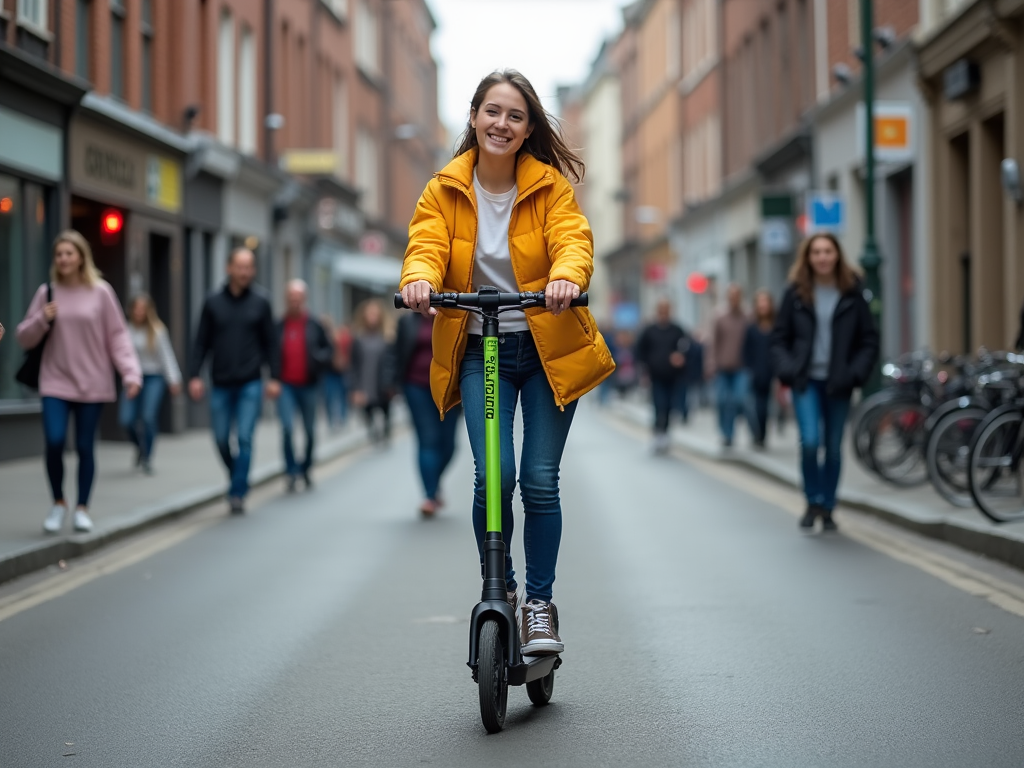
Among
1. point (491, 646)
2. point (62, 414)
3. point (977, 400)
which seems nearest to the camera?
point (491, 646)

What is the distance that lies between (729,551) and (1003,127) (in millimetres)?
9465

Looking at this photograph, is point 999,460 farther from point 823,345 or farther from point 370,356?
point 370,356

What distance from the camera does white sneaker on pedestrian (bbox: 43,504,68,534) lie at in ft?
32.6

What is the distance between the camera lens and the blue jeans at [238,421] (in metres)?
12.7

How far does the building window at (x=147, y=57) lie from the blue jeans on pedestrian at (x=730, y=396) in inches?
365

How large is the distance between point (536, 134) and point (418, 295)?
0.89 metres

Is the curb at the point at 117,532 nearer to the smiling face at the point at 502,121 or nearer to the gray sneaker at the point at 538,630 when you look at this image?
the gray sneaker at the point at 538,630

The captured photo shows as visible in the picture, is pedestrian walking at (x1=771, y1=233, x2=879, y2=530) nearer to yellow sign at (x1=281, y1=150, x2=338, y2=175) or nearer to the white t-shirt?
the white t-shirt

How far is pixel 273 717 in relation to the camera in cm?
540

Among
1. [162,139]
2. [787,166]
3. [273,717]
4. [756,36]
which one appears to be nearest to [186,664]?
[273,717]

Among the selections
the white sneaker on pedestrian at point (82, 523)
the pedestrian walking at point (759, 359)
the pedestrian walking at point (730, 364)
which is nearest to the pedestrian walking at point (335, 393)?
the pedestrian walking at point (730, 364)

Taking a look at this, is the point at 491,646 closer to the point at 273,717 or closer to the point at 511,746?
the point at 511,746

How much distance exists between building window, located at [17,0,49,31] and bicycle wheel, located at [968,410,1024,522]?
37.6 feet

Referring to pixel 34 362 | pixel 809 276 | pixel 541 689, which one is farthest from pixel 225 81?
pixel 541 689
